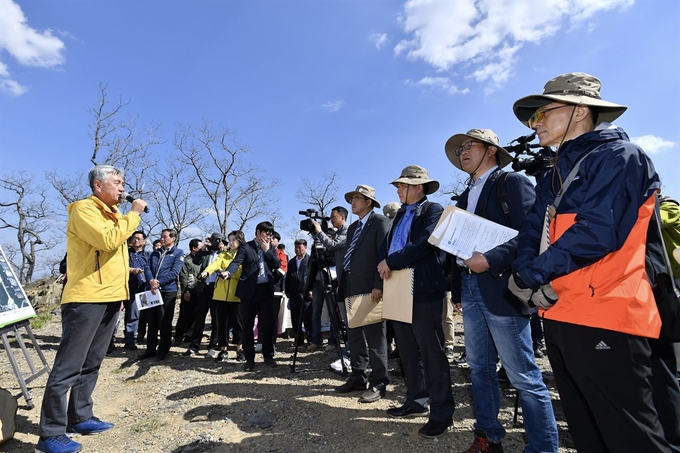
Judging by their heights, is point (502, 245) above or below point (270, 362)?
above

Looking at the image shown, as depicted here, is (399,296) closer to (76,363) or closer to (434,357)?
(434,357)

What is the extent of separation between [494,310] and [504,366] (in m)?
0.41

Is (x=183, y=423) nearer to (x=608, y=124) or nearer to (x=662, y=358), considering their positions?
(x=662, y=358)

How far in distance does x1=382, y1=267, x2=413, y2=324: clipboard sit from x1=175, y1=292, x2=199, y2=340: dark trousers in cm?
566

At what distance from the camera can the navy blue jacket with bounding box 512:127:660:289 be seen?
1508mm

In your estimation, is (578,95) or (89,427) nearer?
(578,95)

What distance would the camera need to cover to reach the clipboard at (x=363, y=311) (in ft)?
13.0

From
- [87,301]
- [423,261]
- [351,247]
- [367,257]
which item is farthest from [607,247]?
[87,301]

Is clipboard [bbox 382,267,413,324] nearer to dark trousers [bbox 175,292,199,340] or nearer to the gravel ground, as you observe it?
the gravel ground

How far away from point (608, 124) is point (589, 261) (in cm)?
79

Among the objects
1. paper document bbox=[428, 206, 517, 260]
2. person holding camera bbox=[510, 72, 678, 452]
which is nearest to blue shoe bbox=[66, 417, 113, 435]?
paper document bbox=[428, 206, 517, 260]

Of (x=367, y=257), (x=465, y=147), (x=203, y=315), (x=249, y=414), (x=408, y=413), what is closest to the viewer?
(x=465, y=147)

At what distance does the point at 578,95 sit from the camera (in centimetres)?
186

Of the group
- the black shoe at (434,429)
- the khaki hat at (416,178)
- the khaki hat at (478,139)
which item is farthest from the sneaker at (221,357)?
the khaki hat at (478,139)
